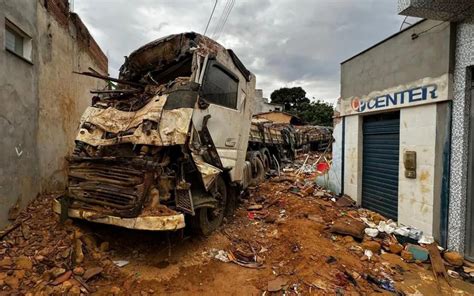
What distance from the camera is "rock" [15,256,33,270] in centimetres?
315

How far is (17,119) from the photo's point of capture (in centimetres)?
448

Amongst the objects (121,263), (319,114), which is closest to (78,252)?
(121,263)

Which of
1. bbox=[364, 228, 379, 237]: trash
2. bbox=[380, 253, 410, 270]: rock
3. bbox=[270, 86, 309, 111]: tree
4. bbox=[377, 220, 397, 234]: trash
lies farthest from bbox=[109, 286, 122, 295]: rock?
bbox=[270, 86, 309, 111]: tree

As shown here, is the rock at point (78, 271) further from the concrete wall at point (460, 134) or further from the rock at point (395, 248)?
Answer: the concrete wall at point (460, 134)

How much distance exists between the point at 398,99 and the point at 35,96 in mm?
6615

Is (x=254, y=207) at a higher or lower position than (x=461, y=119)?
lower

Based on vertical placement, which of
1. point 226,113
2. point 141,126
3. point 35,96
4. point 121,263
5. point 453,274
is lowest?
point 453,274

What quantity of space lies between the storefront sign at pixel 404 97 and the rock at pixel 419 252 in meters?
2.28

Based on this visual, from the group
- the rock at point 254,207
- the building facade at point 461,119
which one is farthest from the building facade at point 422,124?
the rock at point 254,207

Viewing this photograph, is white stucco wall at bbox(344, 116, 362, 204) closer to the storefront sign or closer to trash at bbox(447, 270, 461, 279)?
the storefront sign

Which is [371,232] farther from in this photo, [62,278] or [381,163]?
[62,278]

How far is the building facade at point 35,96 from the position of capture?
418cm

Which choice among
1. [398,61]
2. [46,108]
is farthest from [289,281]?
[46,108]

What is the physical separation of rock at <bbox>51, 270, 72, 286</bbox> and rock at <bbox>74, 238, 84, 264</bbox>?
0.20 m
